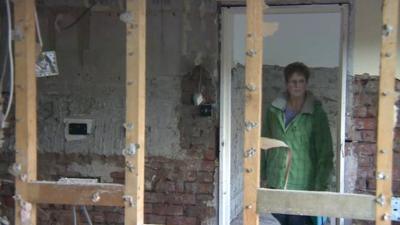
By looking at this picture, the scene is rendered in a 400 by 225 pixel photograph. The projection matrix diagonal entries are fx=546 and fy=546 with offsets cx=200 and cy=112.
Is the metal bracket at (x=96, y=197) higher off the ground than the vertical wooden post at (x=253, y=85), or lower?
lower

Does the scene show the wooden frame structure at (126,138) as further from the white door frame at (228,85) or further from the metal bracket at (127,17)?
the white door frame at (228,85)

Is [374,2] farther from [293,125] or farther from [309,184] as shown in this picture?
[309,184]

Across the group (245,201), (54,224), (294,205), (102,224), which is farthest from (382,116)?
(54,224)

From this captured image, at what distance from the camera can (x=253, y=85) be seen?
205cm

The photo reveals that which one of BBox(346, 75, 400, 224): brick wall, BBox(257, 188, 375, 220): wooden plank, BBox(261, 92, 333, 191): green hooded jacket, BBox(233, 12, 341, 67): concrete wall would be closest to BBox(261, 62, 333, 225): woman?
BBox(261, 92, 333, 191): green hooded jacket

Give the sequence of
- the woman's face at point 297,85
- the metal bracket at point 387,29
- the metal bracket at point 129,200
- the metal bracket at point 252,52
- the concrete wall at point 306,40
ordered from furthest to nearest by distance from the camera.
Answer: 1. the concrete wall at point 306,40
2. the woman's face at point 297,85
3. the metal bracket at point 129,200
4. the metal bracket at point 252,52
5. the metal bracket at point 387,29

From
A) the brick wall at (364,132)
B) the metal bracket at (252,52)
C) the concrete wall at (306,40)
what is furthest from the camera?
the concrete wall at (306,40)

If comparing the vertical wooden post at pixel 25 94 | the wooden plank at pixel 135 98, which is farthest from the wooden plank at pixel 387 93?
the vertical wooden post at pixel 25 94

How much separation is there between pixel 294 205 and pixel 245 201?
0.61ft

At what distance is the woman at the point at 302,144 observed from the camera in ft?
11.1

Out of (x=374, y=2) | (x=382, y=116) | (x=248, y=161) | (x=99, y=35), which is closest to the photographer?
(x=382, y=116)

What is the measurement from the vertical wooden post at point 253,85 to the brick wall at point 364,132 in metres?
1.47

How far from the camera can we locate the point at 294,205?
6.83 ft

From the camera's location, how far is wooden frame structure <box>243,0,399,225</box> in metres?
1.93
